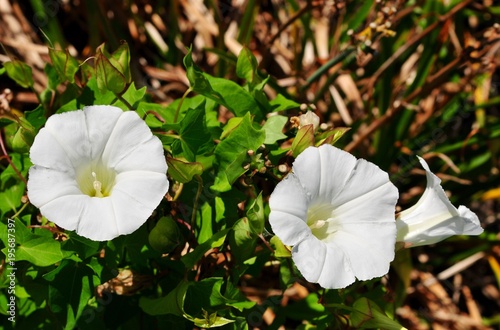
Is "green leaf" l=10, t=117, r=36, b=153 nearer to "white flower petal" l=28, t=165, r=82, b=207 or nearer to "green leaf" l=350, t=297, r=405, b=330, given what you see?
"white flower petal" l=28, t=165, r=82, b=207

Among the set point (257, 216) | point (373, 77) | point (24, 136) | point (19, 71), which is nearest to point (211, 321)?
point (257, 216)

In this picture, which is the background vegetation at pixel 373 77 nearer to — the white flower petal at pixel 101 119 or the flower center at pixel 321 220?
the flower center at pixel 321 220

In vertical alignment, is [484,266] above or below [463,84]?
below

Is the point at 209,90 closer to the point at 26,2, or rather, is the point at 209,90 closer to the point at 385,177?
the point at 385,177

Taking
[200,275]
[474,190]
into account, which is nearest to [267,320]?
[200,275]

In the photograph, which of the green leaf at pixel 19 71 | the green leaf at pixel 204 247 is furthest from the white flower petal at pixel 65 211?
the green leaf at pixel 19 71

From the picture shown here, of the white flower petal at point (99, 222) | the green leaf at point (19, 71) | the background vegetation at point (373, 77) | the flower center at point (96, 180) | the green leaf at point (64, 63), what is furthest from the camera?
the background vegetation at point (373, 77)

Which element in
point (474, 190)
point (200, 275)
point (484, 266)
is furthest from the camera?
point (484, 266)

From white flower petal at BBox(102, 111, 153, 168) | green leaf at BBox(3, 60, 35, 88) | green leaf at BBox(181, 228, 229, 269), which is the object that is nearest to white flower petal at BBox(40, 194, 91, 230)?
white flower petal at BBox(102, 111, 153, 168)
